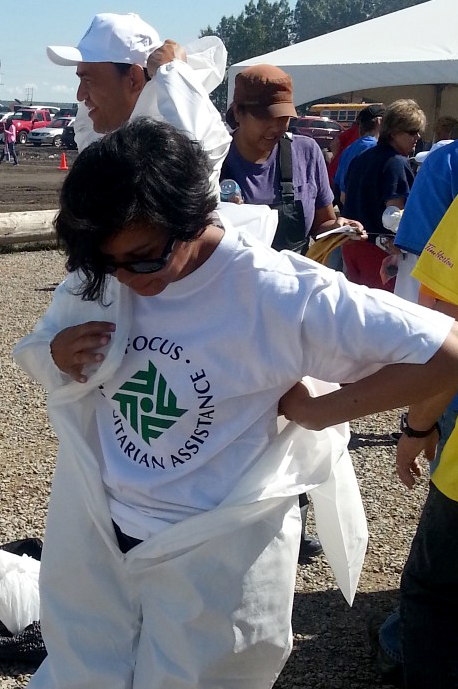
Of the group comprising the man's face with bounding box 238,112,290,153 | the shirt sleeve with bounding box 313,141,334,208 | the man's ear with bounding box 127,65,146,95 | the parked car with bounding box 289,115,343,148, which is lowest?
the parked car with bounding box 289,115,343,148

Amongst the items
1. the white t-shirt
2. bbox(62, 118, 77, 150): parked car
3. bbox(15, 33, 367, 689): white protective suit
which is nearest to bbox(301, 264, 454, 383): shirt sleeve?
the white t-shirt

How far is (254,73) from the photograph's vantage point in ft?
10.4

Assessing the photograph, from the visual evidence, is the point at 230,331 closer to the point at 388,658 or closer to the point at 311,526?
the point at 388,658

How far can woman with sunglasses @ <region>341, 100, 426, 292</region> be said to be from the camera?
16.8 ft

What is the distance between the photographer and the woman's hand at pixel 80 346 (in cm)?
174

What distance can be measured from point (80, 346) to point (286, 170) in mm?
1762

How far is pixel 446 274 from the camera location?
1.92m

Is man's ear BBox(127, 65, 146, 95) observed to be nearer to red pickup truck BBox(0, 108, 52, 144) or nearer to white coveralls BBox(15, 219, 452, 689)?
white coveralls BBox(15, 219, 452, 689)

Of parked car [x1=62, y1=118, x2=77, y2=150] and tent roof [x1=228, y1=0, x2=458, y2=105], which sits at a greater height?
tent roof [x1=228, y1=0, x2=458, y2=105]

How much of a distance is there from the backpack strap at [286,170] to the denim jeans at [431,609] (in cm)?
156

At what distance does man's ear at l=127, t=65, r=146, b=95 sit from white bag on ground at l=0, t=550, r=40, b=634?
64.0 inches

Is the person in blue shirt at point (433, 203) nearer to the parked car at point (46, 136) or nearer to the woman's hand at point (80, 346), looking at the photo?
the woman's hand at point (80, 346)

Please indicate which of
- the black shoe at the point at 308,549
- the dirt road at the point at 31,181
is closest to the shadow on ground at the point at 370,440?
the black shoe at the point at 308,549

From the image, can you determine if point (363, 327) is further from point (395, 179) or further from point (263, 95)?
point (395, 179)
